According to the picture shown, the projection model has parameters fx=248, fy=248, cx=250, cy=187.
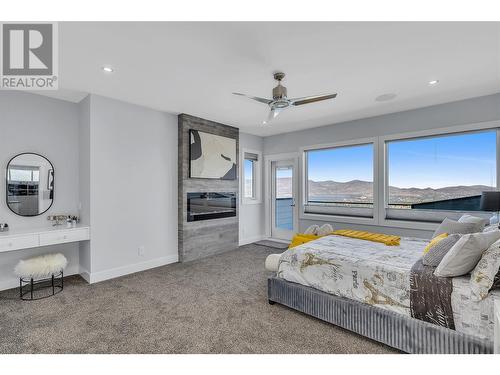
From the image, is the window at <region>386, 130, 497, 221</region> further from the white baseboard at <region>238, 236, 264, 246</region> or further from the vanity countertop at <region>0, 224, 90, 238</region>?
the vanity countertop at <region>0, 224, 90, 238</region>

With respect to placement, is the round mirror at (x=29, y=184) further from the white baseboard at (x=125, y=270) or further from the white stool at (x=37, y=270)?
the white baseboard at (x=125, y=270)

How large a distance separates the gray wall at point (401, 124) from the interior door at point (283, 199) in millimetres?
373

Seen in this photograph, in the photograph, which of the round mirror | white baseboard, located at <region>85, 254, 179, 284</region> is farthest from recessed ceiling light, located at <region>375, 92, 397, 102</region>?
the round mirror

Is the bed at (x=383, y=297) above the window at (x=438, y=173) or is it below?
below

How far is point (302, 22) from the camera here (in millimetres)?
1935

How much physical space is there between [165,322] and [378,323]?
1907 millimetres

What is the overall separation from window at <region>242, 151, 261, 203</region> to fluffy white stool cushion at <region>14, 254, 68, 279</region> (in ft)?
11.8

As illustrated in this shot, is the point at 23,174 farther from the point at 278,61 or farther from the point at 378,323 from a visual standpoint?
the point at 378,323

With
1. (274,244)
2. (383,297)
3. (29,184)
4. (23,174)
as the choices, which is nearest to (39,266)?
(29,184)

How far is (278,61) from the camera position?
8.28 ft

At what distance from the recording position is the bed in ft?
5.47

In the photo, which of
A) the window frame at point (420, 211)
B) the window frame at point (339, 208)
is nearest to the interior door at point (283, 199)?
the window frame at point (339, 208)

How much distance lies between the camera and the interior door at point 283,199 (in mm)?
5753
